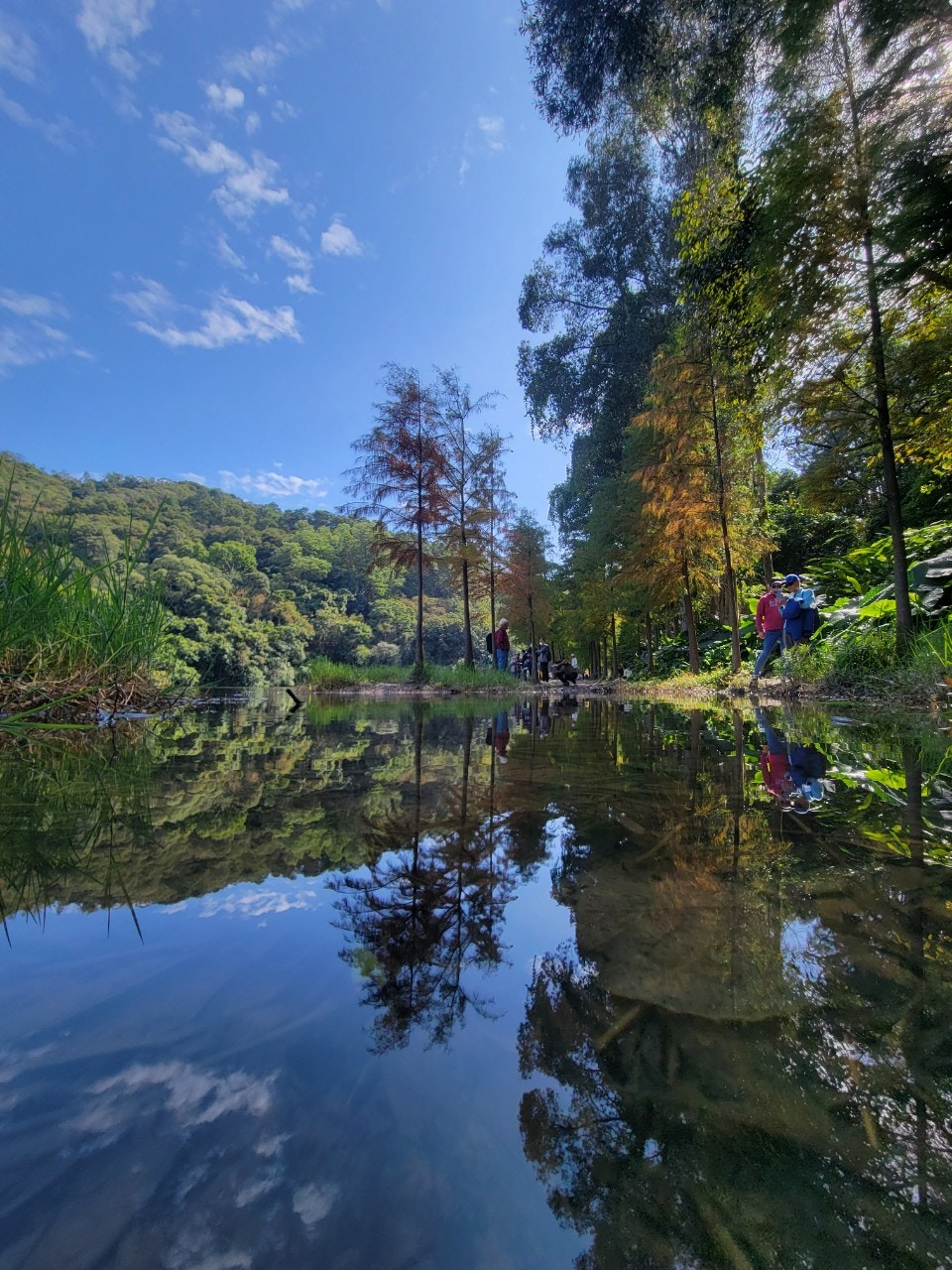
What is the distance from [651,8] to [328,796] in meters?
12.1

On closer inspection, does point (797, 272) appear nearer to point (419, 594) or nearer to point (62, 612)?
point (62, 612)

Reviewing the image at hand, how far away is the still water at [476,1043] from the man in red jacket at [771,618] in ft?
24.4

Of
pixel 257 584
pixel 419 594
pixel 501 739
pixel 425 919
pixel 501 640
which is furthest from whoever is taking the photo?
pixel 257 584

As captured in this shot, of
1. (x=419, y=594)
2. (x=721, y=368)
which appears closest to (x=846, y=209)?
(x=721, y=368)

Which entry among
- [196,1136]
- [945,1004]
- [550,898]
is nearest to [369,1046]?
[196,1136]

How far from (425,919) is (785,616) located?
839 centimetres

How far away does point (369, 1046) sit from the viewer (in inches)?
26.9

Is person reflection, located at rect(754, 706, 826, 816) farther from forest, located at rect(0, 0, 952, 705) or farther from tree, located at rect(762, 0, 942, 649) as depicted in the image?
tree, located at rect(762, 0, 942, 649)

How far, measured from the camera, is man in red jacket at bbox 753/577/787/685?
8219 millimetres

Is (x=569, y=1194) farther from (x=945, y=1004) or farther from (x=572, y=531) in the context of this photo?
(x=572, y=531)

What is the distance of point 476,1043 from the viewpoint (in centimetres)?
70

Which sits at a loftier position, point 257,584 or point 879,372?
point 257,584

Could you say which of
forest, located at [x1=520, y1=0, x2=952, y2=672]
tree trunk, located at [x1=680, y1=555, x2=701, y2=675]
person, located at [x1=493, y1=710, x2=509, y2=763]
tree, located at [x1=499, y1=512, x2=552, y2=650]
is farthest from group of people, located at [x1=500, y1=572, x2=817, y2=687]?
tree, located at [x1=499, y1=512, x2=552, y2=650]

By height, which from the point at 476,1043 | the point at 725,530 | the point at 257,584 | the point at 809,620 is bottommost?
the point at 476,1043
